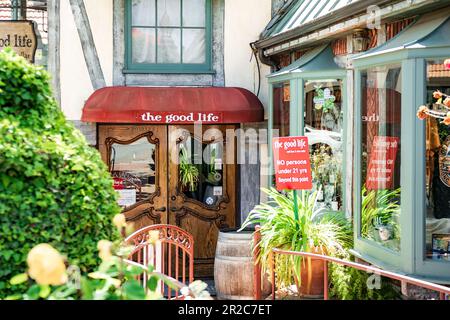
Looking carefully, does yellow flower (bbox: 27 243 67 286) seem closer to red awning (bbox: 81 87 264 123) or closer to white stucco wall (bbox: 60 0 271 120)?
red awning (bbox: 81 87 264 123)

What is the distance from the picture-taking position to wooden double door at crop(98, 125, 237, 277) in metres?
11.2

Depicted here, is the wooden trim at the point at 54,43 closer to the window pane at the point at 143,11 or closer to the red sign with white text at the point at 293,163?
the window pane at the point at 143,11

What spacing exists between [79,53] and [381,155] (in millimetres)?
5477

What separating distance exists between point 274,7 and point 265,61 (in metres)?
0.85

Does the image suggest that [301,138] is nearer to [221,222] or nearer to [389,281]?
[389,281]

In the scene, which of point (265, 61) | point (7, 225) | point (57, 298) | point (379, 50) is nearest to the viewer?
point (57, 298)

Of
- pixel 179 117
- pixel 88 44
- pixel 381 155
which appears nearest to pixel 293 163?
pixel 381 155

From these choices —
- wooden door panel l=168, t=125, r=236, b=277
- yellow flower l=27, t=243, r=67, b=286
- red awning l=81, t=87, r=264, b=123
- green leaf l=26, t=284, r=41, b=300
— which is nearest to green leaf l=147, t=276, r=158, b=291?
green leaf l=26, t=284, r=41, b=300

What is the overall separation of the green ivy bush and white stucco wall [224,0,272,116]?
706cm

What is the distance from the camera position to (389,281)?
23.6ft

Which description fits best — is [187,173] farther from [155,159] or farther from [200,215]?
[200,215]

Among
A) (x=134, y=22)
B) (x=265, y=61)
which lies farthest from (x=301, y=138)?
(x=134, y=22)

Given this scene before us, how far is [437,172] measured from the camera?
6.45 metres

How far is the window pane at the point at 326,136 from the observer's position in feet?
28.9
